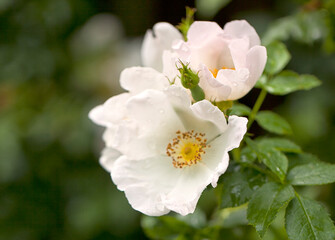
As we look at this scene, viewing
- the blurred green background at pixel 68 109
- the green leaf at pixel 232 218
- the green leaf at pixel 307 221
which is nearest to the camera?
the green leaf at pixel 307 221

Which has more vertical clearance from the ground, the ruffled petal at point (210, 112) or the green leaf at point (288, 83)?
the ruffled petal at point (210, 112)

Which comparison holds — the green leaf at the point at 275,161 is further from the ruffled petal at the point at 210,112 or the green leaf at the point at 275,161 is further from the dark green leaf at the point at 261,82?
the dark green leaf at the point at 261,82

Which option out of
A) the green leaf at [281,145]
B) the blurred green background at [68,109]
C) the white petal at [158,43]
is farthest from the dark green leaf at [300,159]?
the blurred green background at [68,109]

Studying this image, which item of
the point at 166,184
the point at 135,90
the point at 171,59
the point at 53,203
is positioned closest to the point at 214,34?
the point at 171,59

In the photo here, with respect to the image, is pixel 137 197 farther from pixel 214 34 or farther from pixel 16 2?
pixel 16 2

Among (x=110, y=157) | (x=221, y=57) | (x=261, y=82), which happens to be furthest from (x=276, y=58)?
(x=110, y=157)

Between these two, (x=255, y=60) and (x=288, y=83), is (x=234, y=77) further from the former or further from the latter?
(x=288, y=83)
